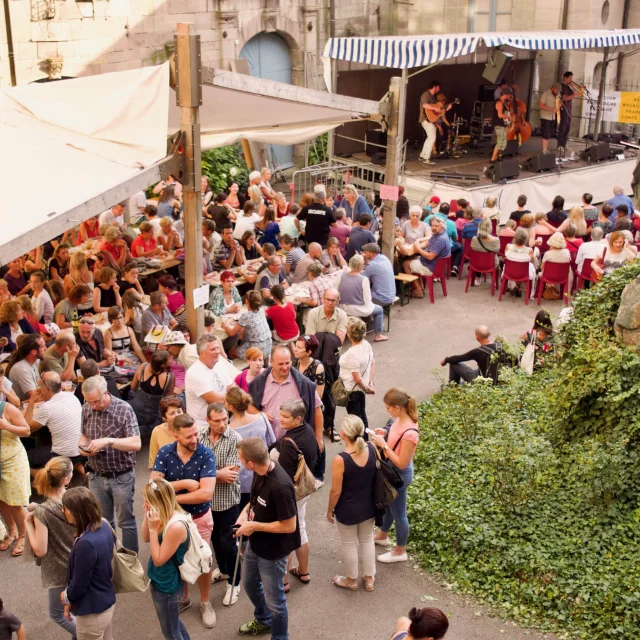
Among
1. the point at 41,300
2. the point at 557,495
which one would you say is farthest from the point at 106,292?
the point at 557,495

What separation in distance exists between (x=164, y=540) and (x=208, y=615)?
1.28m

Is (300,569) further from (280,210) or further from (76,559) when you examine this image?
(280,210)

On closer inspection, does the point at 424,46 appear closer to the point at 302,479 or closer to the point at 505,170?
the point at 505,170

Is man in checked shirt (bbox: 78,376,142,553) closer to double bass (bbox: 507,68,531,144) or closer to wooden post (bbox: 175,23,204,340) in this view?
wooden post (bbox: 175,23,204,340)

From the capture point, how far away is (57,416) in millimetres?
6453

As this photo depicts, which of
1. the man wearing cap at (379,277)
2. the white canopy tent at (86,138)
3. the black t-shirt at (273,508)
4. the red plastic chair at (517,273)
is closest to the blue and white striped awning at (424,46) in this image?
the red plastic chair at (517,273)

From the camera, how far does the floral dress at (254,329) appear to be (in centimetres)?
877

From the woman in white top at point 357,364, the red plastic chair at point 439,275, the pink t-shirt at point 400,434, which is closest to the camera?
the pink t-shirt at point 400,434

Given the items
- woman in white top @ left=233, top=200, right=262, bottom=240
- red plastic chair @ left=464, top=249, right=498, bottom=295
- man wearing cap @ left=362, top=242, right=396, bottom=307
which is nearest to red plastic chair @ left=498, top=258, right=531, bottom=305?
red plastic chair @ left=464, top=249, right=498, bottom=295

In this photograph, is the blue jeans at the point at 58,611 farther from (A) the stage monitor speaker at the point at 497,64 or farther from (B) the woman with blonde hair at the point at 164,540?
(A) the stage monitor speaker at the point at 497,64

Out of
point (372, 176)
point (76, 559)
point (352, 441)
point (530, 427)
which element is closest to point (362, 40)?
point (372, 176)

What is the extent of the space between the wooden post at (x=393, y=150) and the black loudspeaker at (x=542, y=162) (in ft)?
18.9

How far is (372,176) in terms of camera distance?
17297mm

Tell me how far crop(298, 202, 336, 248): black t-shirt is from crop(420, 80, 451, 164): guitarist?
6.67 metres
